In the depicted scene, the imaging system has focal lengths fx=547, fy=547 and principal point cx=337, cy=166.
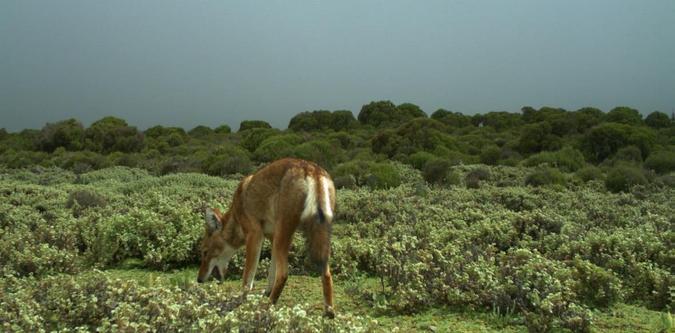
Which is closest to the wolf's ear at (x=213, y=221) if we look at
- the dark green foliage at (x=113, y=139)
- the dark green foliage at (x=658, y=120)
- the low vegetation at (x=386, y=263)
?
the low vegetation at (x=386, y=263)

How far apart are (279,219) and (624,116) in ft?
133

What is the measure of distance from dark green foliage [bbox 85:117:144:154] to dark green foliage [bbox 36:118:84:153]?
1.96ft

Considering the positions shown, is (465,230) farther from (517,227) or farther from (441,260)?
(441,260)

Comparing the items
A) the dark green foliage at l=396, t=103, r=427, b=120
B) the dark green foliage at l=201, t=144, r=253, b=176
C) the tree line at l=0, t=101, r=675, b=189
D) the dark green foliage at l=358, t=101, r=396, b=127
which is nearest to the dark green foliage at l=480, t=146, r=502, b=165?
the tree line at l=0, t=101, r=675, b=189

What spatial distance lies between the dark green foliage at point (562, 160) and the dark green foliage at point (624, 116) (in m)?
16.6

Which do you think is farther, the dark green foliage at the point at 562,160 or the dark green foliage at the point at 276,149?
the dark green foliage at the point at 276,149

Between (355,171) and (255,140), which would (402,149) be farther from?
(255,140)

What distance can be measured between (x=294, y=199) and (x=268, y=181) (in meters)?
0.54

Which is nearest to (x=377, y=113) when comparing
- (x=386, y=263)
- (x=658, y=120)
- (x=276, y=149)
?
(x=658, y=120)

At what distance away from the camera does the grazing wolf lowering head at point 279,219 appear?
14.9ft

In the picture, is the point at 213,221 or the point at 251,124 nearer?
the point at 213,221

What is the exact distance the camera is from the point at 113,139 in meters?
38.0

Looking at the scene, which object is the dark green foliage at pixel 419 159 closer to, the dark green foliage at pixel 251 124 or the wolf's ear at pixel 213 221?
the wolf's ear at pixel 213 221

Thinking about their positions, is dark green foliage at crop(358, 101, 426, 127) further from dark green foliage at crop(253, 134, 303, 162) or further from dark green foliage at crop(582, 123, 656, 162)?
dark green foliage at crop(582, 123, 656, 162)
